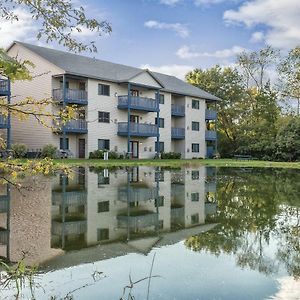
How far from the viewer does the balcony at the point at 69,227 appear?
9.93 meters

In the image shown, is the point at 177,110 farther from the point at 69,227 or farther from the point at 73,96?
the point at 69,227

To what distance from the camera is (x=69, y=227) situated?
10.5 m

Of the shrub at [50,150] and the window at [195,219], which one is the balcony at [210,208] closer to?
the window at [195,219]

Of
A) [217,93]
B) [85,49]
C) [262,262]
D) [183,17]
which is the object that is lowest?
[262,262]

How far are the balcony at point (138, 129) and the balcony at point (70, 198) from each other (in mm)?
30365

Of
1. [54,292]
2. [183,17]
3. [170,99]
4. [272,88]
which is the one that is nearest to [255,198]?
[183,17]

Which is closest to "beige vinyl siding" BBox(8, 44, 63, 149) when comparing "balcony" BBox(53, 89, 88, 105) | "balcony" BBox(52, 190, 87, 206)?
"balcony" BBox(53, 89, 88, 105)

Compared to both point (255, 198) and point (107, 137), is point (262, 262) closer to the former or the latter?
point (255, 198)

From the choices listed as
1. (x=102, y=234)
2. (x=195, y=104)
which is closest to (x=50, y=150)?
(x=195, y=104)

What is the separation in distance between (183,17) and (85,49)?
8.22 m

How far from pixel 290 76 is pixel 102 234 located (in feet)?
159

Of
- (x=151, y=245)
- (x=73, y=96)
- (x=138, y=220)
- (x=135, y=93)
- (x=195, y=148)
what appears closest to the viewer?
(x=151, y=245)

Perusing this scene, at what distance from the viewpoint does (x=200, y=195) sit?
17438 millimetres

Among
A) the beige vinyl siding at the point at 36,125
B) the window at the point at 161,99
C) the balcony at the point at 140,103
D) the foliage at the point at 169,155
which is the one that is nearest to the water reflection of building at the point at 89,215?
the beige vinyl siding at the point at 36,125
